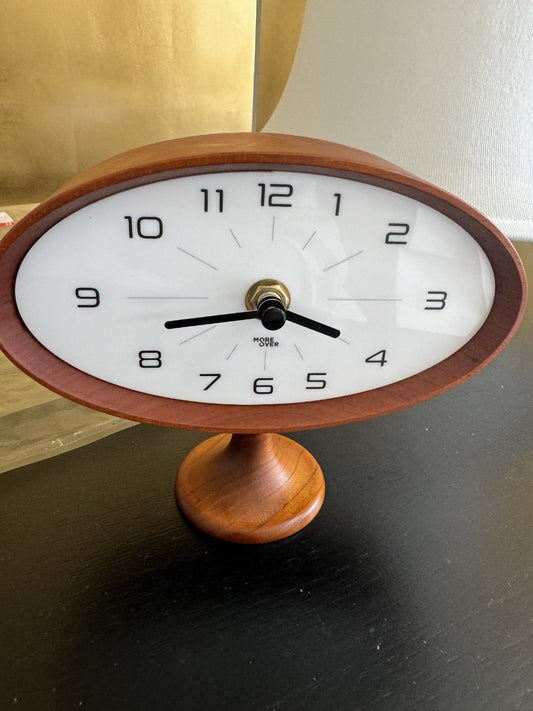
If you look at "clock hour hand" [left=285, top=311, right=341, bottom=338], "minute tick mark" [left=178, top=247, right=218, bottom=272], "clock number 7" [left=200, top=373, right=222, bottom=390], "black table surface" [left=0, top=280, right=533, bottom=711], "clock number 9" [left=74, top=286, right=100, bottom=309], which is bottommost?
"black table surface" [left=0, top=280, right=533, bottom=711]

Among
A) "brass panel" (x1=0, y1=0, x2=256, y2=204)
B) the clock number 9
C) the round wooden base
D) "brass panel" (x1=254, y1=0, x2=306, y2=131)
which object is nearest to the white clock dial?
the clock number 9

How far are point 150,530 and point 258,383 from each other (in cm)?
22

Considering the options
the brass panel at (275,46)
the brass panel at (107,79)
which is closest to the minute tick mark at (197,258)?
the brass panel at (275,46)

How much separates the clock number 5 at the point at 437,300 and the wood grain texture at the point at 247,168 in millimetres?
47

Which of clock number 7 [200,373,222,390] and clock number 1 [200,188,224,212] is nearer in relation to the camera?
clock number 1 [200,188,224,212]

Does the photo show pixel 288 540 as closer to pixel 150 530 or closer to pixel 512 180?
pixel 150 530

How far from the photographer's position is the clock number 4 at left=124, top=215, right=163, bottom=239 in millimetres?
452

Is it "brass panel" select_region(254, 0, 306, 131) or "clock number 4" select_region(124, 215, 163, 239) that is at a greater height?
"brass panel" select_region(254, 0, 306, 131)

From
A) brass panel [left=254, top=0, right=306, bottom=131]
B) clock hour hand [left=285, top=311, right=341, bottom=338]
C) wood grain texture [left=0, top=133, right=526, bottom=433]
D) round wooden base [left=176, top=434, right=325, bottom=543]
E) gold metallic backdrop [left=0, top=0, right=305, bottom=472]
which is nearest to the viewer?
wood grain texture [left=0, top=133, right=526, bottom=433]

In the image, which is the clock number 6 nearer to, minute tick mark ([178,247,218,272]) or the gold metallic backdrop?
minute tick mark ([178,247,218,272])

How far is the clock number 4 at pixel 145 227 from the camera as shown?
17.8 inches

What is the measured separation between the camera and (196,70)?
5.57 feet

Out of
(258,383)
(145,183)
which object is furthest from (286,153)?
(258,383)

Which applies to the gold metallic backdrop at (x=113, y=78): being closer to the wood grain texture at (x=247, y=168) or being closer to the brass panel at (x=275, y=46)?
the brass panel at (x=275, y=46)
